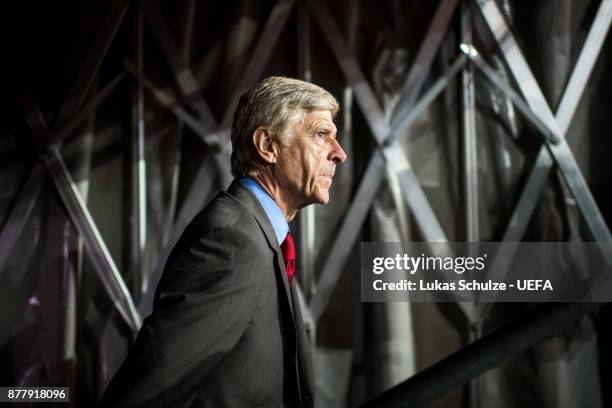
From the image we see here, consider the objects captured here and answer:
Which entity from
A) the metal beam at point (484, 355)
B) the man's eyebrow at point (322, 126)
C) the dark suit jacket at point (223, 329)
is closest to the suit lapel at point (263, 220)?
the dark suit jacket at point (223, 329)

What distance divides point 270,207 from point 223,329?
31 centimetres

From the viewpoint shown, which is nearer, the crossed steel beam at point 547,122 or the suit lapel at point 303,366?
the suit lapel at point 303,366

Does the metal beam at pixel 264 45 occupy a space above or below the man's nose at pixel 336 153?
above

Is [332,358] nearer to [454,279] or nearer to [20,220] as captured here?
[454,279]

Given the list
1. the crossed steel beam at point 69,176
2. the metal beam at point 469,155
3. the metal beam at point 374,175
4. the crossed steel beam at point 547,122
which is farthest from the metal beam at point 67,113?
the crossed steel beam at point 547,122

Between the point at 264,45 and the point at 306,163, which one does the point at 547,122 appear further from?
the point at 306,163

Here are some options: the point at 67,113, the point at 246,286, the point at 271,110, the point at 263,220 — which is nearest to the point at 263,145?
the point at 271,110

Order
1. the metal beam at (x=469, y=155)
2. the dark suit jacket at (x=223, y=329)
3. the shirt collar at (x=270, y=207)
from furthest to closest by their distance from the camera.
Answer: the metal beam at (x=469, y=155) → the shirt collar at (x=270, y=207) → the dark suit jacket at (x=223, y=329)

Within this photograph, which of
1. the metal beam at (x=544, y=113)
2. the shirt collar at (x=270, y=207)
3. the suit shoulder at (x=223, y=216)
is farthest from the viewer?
the metal beam at (x=544, y=113)

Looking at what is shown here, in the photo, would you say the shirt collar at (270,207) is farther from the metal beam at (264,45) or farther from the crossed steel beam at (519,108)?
the metal beam at (264,45)

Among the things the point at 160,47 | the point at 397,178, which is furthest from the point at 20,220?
the point at 397,178

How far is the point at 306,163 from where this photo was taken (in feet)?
4.20

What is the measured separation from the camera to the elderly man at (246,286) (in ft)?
3.04

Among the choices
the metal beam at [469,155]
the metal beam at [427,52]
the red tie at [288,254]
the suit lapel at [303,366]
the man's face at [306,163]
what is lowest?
the suit lapel at [303,366]
